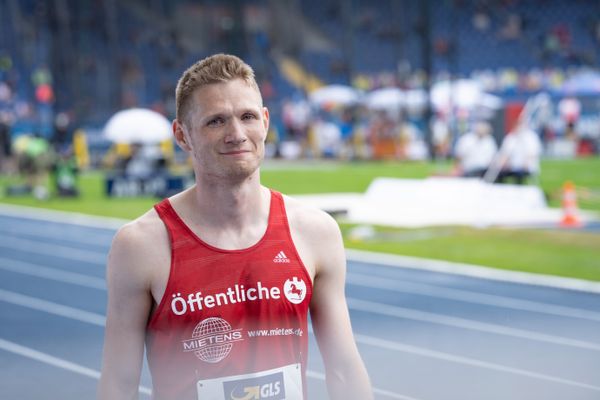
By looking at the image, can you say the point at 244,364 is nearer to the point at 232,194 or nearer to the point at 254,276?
the point at 254,276

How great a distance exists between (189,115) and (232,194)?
Result: 0.72 ft

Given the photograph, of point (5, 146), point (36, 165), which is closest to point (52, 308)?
point (36, 165)

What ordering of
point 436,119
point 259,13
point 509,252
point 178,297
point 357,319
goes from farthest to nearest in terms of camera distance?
point 259,13
point 436,119
point 509,252
point 357,319
point 178,297

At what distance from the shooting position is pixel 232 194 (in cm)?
271

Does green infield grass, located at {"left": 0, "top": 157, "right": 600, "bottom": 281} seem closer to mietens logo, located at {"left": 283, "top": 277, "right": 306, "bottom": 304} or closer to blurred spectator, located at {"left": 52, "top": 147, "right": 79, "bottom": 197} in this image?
blurred spectator, located at {"left": 52, "top": 147, "right": 79, "bottom": 197}

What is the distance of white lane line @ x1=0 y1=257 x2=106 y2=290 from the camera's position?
10648 mm

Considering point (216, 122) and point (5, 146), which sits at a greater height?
point (216, 122)

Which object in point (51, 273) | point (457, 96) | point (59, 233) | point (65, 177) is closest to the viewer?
point (51, 273)

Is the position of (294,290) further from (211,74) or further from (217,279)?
(211,74)

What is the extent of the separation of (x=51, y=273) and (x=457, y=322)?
4.96 metres

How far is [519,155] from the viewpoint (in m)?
18.6

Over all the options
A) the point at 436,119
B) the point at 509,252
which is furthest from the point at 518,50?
the point at 509,252

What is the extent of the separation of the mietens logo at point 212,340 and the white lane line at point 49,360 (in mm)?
3540

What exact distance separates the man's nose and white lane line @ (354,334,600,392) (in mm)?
4082
